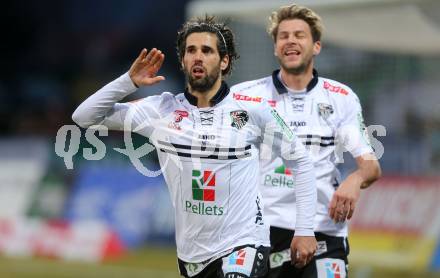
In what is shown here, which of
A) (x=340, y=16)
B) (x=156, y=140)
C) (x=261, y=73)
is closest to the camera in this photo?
(x=156, y=140)

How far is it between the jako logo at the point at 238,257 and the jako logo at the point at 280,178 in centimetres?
111

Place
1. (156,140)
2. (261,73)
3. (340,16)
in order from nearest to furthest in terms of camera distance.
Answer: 1. (156,140)
2. (340,16)
3. (261,73)

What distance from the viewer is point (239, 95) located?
6.22 meters

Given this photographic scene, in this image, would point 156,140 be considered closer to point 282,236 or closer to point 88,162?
point 282,236

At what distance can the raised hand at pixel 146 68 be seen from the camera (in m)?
5.71

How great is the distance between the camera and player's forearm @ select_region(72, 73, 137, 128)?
5734 mm

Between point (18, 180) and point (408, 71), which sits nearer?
point (408, 71)

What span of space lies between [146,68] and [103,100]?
0.33m

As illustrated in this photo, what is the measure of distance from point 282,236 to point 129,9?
62.0ft

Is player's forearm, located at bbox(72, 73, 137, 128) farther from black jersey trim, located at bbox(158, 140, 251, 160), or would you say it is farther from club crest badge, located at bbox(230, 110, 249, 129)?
Answer: club crest badge, located at bbox(230, 110, 249, 129)

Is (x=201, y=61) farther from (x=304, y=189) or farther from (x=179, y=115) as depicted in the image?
(x=304, y=189)

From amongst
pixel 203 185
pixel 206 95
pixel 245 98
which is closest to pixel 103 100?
pixel 206 95

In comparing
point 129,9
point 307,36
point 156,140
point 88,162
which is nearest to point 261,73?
point 88,162

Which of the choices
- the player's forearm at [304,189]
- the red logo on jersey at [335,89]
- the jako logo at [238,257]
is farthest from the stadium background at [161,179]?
the jako logo at [238,257]
